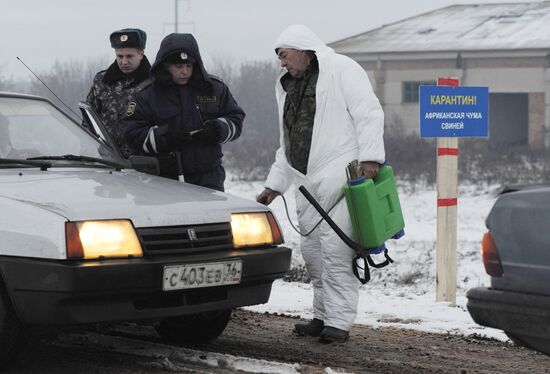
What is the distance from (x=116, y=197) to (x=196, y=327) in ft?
3.78

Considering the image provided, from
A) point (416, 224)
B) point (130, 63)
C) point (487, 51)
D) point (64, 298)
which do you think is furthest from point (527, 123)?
point (64, 298)

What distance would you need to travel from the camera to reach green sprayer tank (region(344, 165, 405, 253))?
5.88 meters

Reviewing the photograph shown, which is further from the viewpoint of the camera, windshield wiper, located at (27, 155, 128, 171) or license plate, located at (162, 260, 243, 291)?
windshield wiper, located at (27, 155, 128, 171)

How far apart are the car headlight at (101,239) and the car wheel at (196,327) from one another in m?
1.10

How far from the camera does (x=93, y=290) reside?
183 inches

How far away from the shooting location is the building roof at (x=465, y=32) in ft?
131

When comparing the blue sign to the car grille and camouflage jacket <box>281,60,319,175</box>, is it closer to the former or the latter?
camouflage jacket <box>281,60,319,175</box>

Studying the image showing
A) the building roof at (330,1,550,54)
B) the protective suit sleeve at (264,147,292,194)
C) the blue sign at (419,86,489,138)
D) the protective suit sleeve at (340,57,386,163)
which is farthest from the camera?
the building roof at (330,1,550,54)

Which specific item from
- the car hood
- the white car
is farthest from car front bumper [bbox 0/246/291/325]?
the car hood

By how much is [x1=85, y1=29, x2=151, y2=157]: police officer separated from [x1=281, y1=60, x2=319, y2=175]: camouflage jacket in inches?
53.8

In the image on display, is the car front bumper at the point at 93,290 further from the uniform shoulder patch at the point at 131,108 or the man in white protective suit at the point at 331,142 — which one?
the uniform shoulder patch at the point at 131,108

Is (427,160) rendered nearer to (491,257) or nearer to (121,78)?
(121,78)

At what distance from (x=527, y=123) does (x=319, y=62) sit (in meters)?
37.6

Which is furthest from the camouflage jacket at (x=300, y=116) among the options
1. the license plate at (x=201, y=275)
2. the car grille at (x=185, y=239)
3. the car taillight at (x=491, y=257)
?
the car taillight at (x=491, y=257)
